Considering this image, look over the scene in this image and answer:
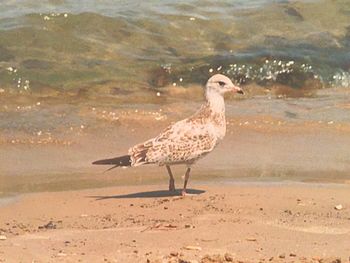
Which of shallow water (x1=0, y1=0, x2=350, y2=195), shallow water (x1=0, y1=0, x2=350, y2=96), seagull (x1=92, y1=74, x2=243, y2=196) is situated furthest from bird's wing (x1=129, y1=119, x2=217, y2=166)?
shallow water (x1=0, y1=0, x2=350, y2=96)

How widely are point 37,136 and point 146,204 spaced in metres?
2.40

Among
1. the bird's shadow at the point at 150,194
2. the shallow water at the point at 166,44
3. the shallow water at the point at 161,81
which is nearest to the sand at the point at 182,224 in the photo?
the bird's shadow at the point at 150,194

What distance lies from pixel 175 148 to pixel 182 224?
1189mm

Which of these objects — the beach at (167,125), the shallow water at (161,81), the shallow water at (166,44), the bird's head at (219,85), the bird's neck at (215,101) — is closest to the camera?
the beach at (167,125)

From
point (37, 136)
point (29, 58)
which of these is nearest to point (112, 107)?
point (37, 136)

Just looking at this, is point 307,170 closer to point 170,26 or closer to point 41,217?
point 41,217

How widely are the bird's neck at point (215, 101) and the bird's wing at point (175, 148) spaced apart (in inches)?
11.9

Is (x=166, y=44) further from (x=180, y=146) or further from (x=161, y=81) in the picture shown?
(x=180, y=146)

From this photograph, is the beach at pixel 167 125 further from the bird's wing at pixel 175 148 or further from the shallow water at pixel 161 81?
the bird's wing at pixel 175 148

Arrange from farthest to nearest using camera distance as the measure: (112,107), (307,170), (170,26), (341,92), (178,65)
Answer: (170,26) → (178,65) → (341,92) → (112,107) → (307,170)

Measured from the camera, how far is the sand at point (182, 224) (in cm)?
541

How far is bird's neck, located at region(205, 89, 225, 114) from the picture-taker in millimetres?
7648

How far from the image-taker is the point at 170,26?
1348cm

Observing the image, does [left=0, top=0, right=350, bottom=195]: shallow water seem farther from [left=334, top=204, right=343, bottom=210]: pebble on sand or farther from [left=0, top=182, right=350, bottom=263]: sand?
[left=334, top=204, right=343, bottom=210]: pebble on sand
